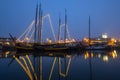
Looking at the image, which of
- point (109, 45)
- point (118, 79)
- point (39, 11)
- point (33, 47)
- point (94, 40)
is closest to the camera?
point (118, 79)

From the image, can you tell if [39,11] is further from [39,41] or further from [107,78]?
[107,78]

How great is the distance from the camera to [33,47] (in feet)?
156

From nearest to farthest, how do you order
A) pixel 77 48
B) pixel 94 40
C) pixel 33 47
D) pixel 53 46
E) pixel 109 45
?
pixel 33 47, pixel 53 46, pixel 77 48, pixel 109 45, pixel 94 40

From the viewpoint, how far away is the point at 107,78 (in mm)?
18047

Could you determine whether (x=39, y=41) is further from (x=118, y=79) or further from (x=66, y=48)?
(x=118, y=79)

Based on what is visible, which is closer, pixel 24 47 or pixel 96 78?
pixel 96 78

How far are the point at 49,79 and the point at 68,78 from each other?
5.01ft

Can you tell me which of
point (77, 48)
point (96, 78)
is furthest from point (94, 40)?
point (96, 78)

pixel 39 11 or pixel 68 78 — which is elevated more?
pixel 39 11

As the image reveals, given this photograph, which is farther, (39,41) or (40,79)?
(39,41)

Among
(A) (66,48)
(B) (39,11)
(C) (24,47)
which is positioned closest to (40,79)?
(B) (39,11)

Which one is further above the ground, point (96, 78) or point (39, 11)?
point (39, 11)

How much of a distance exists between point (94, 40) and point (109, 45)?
10.3 metres

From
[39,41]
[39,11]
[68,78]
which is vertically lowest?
[68,78]
